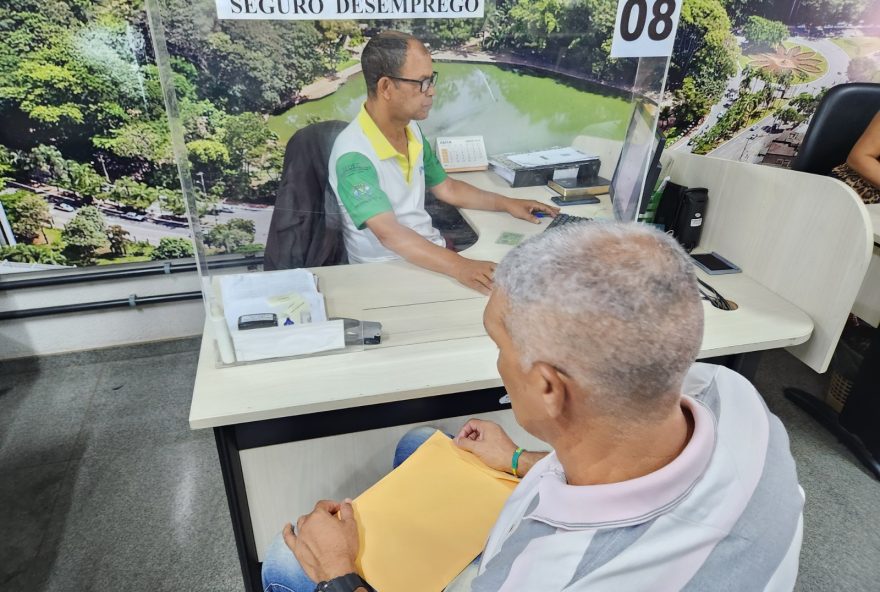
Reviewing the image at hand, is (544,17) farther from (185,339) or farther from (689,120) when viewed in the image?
(185,339)

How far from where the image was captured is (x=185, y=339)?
2.46 metres

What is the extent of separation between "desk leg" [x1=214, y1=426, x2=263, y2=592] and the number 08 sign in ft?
3.85

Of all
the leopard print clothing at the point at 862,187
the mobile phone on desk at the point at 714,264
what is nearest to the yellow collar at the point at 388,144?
the mobile phone on desk at the point at 714,264

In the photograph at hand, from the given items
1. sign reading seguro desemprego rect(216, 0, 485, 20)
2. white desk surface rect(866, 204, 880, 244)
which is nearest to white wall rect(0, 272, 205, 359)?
sign reading seguro desemprego rect(216, 0, 485, 20)

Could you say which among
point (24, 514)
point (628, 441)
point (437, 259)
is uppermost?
point (628, 441)

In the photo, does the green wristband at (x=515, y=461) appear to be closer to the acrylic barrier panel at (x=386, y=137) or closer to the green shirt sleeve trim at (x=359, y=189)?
the acrylic barrier panel at (x=386, y=137)

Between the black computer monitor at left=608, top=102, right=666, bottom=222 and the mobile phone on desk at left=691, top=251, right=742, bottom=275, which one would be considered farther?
the mobile phone on desk at left=691, top=251, right=742, bottom=275

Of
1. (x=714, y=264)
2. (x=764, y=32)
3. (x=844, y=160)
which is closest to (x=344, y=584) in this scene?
(x=714, y=264)

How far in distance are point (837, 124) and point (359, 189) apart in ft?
6.53

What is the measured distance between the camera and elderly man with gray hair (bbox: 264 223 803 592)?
527 millimetres

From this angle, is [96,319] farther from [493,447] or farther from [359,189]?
[493,447]

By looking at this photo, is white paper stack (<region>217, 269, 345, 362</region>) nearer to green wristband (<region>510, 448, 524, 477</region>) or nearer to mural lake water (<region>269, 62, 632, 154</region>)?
mural lake water (<region>269, 62, 632, 154</region>)

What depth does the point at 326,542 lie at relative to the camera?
0.91 meters

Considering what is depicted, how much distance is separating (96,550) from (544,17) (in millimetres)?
1806
